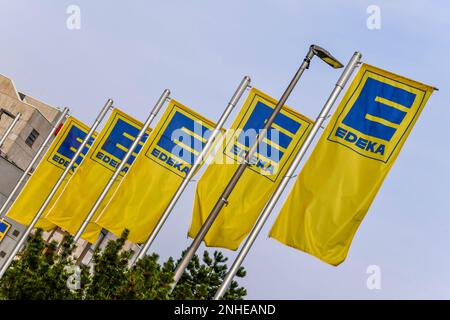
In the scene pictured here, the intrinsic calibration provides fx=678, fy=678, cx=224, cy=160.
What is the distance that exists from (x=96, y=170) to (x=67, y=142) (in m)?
4.99

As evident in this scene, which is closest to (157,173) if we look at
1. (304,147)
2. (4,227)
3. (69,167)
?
(304,147)

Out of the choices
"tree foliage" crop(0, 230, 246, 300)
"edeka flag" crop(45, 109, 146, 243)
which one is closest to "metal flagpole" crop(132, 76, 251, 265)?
"tree foliage" crop(0, 230, 246, 300)

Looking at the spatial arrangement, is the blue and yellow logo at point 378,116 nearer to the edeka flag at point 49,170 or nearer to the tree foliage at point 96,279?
the tree foliage at point 96,279

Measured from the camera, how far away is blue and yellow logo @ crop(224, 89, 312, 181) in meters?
20.5

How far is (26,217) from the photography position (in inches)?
1293

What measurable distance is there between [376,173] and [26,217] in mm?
21072

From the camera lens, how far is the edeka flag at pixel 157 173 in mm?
23172

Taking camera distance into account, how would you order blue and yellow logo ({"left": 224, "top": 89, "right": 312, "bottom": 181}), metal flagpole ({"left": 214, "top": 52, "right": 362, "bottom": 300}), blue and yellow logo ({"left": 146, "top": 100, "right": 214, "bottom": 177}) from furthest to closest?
blue and yellow logo ({"left": 146, "top": 100, "right": 214, "bottom": 177}) → blue and yellow logo ({"left": 224, "top": 89, "right": 312, "bottom": 181}) → metal flagpole ({"left": 214, "top": 52, "right": 362, "bottom": 300})

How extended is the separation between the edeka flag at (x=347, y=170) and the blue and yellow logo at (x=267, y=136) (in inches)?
130

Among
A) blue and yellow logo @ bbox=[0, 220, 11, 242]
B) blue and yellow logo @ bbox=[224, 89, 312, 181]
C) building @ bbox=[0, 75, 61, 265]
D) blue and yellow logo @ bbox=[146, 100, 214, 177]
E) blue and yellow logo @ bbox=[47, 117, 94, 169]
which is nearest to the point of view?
blue and yellow logo @ bbox=[224, 89, 312, 181]

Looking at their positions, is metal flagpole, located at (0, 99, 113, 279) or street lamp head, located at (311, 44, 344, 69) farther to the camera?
metal flagpole, located at (0, 99, 113, 279)

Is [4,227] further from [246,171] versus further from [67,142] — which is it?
[246,171]

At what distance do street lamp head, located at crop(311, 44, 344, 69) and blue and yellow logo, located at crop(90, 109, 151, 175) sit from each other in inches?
491

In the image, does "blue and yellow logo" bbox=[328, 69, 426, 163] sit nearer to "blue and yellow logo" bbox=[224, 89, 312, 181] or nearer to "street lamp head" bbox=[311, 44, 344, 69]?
"street lamp head" bbox=[311, 44, 344, 69]
